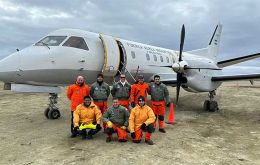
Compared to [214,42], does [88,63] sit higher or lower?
lower

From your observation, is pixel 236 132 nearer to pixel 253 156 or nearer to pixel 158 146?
pixel 253 156

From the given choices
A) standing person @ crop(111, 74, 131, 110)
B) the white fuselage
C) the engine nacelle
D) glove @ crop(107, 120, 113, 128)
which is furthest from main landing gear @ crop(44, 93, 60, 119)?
the engine nacelle

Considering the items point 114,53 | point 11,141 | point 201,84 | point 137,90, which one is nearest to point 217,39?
point 201,84

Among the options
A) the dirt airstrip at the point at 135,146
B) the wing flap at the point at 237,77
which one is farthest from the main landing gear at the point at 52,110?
the wing flap at the point at 237,77

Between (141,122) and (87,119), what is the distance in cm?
156

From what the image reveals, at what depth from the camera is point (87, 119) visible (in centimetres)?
768

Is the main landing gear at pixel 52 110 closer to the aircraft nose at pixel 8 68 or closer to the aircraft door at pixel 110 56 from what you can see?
the aircraft nose at pixel 8 68

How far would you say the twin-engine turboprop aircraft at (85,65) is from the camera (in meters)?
9.24

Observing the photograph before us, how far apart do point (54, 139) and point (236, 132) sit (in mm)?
5893

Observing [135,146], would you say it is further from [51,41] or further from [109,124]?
[51,41]

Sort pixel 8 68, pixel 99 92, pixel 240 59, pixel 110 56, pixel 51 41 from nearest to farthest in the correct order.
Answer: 1. pixel 99 92
2. pixel 8 68
3. pixel 51 41
4. pixel 110 56
5. pixel 240 59

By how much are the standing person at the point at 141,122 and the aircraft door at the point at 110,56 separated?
12.3ft

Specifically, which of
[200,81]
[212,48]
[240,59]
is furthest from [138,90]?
[212,48]

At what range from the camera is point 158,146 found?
6910 millimetres
